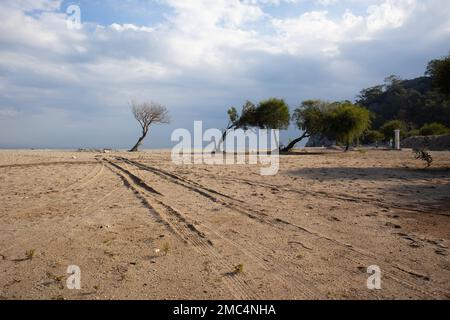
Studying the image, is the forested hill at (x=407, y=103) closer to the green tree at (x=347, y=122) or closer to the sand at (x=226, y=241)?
the green tree at (x=347, y=122)

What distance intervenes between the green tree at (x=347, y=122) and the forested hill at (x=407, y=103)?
98.1 feet

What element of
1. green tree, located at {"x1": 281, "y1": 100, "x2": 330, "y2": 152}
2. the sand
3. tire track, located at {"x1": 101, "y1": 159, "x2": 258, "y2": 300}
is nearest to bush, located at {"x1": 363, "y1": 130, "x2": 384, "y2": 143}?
green tree, located at {"x1": 281, "y1": 100, "x2": 330, "y2": 152}

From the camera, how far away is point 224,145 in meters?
41.8

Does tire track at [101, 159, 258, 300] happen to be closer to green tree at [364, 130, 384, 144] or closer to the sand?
the sand

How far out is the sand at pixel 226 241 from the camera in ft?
13.5

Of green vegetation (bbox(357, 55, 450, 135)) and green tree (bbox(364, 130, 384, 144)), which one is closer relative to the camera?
green tree (bbox(364, 130, 384, 144))

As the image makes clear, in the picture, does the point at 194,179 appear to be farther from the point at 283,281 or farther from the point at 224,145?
the point at 224,145

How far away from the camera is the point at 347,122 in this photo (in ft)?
118

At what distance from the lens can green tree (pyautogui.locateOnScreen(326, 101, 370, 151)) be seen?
35844mm

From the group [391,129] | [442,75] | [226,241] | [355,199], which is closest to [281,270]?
[226,241]

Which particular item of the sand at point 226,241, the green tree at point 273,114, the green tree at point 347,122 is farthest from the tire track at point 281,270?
the green tree at point 273,114

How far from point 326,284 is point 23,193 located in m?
9.50

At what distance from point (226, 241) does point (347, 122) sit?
108 ft

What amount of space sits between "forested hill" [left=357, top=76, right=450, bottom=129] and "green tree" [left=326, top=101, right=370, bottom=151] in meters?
29.9
